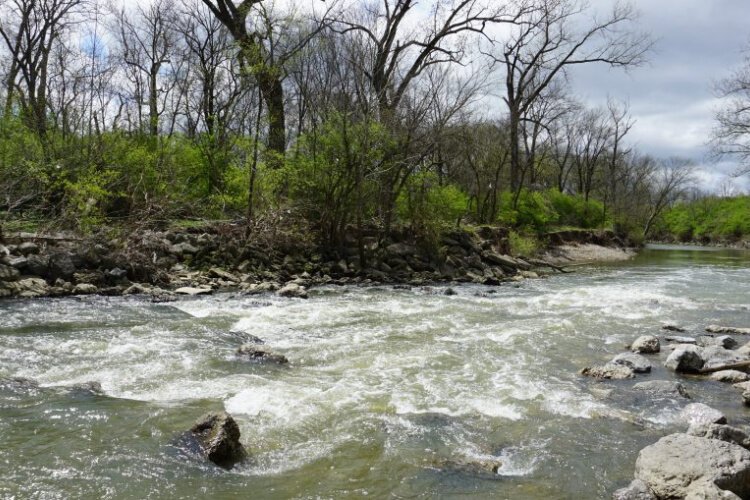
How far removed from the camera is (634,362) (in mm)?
8141

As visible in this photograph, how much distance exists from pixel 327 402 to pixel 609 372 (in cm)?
406

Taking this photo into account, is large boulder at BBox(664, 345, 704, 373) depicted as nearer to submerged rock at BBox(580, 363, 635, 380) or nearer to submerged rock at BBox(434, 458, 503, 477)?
submerged rock at BBox(580, 363, 635, 380)

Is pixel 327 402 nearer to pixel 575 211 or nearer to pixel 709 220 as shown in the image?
pixel 575 211

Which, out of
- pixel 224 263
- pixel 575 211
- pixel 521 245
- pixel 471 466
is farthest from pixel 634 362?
pixel 575 211

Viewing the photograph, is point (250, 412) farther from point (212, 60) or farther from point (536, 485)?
point (212, 60)

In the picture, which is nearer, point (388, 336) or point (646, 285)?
point (388, 336)

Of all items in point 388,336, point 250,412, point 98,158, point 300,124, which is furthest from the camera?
point 300,124

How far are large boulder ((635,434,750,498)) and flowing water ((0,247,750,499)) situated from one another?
34 centimetres

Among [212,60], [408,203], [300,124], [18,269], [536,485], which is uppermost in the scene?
[212,60]

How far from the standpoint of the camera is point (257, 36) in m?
18.1

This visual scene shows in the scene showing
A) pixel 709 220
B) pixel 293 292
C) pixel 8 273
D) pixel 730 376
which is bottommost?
pixel 730 376

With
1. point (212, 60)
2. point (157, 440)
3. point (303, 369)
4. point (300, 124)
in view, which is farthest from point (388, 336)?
point (212, 60)

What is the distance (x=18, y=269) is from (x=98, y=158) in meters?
5.80

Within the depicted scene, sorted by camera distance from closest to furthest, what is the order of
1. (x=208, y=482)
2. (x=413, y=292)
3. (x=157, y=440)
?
(x=208, y=482) < (x=157, y=440) < (x=413, y=292)
